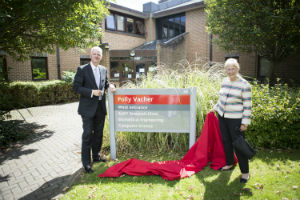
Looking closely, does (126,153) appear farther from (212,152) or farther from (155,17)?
(155,17)

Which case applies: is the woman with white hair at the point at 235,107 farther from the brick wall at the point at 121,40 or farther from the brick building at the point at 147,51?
the brick wall at the point at 121,40

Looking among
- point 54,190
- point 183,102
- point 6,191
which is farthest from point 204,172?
point 6,191

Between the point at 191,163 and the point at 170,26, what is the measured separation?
16986mm

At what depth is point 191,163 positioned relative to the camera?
11.7 ft

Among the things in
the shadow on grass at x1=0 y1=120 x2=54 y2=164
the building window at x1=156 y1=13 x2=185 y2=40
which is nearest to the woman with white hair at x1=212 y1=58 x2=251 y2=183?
the shadow on grass at x1=0 y1=120 x2=54 y2=164

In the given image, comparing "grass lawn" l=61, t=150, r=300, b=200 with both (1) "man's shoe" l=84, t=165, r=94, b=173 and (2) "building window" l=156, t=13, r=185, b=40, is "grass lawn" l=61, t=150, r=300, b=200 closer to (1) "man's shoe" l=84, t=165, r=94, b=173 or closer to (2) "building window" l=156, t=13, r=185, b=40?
(1) "man's shoe" l=84, t=165, r=94, b=173

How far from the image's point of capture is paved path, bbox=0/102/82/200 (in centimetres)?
304

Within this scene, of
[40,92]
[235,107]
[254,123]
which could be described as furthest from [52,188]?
[40,92]

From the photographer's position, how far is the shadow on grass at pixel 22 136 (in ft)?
14.5

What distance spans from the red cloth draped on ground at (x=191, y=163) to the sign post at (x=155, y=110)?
0.28 m

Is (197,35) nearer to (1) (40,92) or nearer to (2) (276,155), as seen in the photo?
(1) (40,92)

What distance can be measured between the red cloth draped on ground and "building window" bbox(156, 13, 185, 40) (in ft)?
51.4

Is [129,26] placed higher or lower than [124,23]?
lower

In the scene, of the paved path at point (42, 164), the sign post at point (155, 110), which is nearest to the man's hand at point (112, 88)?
the sign post at point (155, 110)
